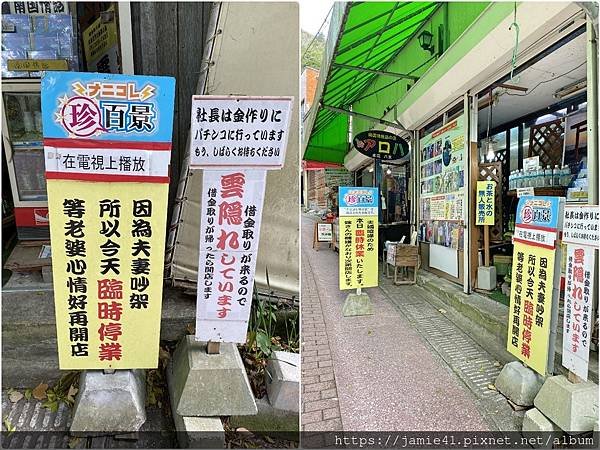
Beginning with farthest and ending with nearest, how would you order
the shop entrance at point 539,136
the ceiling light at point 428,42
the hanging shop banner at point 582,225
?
the ceiling light at point 428,42, the shop entrance at point 539,136, the hanging shop banner at point 582,225

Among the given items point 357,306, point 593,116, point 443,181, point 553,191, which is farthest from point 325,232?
point 593,116

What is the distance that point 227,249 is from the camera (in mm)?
2979

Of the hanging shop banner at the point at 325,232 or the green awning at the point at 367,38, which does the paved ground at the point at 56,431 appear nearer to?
the green awning at the point at 367,38

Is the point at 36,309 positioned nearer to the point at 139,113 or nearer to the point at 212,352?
the point at 212,352

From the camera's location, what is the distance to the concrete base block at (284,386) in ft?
11.1

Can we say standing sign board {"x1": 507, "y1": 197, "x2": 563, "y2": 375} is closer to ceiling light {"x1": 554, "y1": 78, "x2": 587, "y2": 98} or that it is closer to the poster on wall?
the poster on wall

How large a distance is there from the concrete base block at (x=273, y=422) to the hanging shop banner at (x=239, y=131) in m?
2.01

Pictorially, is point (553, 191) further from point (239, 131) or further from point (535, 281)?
point (239, 131)

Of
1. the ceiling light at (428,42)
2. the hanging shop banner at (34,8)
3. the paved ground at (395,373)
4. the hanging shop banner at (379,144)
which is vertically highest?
the ceiling light at (428,42)

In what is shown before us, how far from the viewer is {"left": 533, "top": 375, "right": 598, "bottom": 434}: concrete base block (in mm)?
2727

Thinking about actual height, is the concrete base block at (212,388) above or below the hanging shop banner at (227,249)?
below

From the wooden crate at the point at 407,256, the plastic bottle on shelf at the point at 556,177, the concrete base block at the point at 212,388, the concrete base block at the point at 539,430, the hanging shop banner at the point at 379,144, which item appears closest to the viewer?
the concrete base block at the point at 539,430

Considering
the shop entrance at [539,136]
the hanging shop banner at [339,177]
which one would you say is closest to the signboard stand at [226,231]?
the shop entrance at [539,136]

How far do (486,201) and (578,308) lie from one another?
3306 millimetres
